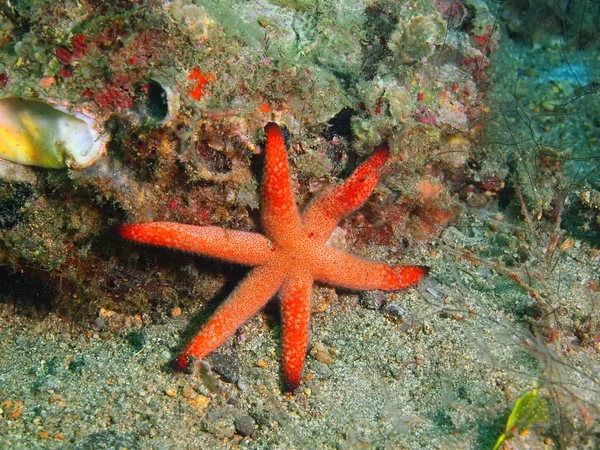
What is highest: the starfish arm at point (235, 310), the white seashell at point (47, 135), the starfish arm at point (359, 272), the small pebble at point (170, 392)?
the white seashell at point (47, 135)

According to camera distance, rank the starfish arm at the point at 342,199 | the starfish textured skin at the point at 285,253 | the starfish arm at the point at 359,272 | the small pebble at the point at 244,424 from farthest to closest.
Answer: the starfish arm at the point at 359,272 → the starfish arm at the point at 342,199 → the starfish textured skin at the point at 285,253 → the small pebble at the point at 244,424

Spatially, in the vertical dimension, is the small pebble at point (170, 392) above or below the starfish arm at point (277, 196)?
below

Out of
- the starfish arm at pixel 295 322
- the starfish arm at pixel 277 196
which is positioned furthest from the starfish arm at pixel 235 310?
the starfish arm at pixel 277 196

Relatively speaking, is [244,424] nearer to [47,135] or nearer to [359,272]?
[359,272]

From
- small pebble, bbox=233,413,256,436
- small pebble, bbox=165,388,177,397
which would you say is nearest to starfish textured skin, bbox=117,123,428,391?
small pebble, bbox=165,388,177,397

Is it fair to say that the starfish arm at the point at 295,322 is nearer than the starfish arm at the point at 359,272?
Yes

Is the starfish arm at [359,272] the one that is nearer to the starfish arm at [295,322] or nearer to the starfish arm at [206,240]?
the starfish arm at [295,322]

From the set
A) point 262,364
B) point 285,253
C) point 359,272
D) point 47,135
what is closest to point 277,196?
point 285,253
